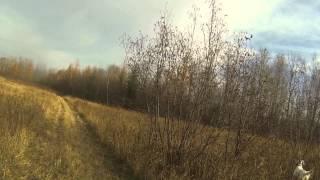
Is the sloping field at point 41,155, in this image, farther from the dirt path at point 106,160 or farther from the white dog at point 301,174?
the white dog at point 301,174

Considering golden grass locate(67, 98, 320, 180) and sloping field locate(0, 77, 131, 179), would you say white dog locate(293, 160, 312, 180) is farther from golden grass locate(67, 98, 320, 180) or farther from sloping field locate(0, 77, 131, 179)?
sloping field locate(0, 77, 131, 179)

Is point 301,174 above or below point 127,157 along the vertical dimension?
below

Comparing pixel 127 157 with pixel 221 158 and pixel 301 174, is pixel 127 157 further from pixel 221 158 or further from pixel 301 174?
pixel 301 174

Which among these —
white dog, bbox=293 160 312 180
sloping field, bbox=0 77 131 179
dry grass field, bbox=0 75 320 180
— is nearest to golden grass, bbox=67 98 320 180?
dry grass field, bbox=0 75 320 180

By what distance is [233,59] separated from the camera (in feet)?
44.0

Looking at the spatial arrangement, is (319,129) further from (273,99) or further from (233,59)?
(233,59)

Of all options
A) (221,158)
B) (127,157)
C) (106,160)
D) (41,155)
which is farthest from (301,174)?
(41,155)

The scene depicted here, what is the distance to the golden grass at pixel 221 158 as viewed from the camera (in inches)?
469

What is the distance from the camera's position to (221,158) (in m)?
12.6

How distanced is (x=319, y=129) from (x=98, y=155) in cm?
1267

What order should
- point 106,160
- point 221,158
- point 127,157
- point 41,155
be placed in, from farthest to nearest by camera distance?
1. point 106,160
2. point 127,157
3. point 221,158
4. point 41,155

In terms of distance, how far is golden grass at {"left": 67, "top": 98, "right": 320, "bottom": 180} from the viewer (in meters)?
11.9

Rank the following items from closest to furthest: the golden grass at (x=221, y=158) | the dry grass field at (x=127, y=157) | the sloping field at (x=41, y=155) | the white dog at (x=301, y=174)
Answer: the sloping field at (x=41, y=155)
the dry grass field at (x=127, y=157)
the golden grass at (x=221, y=158)
the white dog at (x=301, y=174)

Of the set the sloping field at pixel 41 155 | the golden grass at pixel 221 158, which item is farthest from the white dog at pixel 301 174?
the sloping field at pixel 41 155
